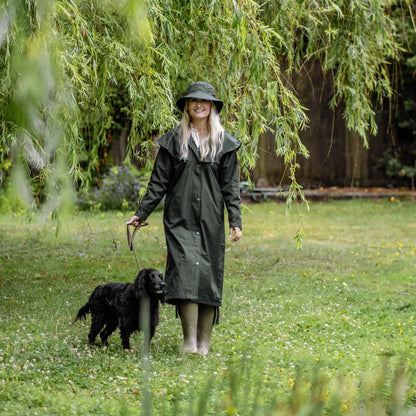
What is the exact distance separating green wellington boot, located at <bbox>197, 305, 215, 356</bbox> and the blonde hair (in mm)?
1132

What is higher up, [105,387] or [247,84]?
[247,84]

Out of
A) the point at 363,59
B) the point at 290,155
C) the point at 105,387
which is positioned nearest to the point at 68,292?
the point at 290,155

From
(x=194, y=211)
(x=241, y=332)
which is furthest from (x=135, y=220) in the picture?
(x=241, y=332)

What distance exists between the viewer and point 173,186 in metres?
5.38

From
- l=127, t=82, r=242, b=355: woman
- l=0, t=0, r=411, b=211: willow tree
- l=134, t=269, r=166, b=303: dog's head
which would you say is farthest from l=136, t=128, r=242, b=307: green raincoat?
l=0, t=0, r=411, b=211: willow tree

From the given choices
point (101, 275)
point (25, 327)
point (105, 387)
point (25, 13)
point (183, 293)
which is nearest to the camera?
point (25, 13)

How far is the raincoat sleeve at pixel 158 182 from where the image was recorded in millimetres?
5379

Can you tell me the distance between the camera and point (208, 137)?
17.6ft

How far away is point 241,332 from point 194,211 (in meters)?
1.44

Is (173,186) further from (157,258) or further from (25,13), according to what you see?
(157,258)

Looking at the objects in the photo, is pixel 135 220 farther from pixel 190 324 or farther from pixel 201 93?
pixel 201 93

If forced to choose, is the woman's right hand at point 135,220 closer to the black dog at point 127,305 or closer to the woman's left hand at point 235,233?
the black dog at point 127,305

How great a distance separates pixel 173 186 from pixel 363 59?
3771mm

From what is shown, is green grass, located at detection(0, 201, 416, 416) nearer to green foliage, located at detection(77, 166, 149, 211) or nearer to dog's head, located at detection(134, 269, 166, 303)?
dog's head, located at detection(134, 269, 166, 303)
